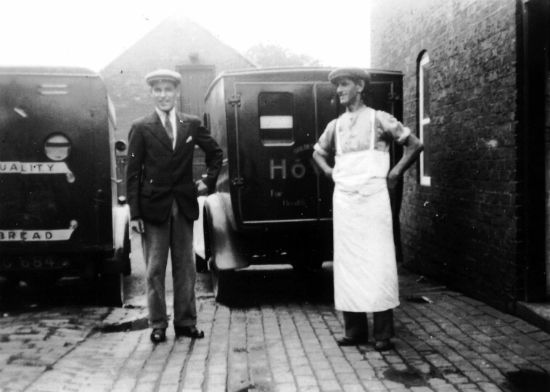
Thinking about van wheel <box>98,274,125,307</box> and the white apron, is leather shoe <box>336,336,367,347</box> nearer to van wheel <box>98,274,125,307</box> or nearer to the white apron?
the white apron

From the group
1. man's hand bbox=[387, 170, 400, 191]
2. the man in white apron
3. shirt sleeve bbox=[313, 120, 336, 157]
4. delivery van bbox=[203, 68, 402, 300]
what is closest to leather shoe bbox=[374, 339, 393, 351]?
the man in white apron

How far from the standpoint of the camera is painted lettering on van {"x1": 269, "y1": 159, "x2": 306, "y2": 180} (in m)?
6.59

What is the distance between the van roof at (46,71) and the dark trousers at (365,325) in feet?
12.2

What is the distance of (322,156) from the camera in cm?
539

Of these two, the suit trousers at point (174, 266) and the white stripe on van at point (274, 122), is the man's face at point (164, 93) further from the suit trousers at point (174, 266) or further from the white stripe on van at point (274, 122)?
the white stripe on van at point (274, 122)

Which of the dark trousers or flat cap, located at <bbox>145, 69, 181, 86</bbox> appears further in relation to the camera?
flat cap, located at <bbox>145, 69, 181, 86</bbox>

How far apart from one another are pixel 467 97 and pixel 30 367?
4.79 meters

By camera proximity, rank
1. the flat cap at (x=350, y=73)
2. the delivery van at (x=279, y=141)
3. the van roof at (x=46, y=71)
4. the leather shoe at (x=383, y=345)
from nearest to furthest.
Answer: the leather shoe at (x=383, y=345) → the flat cap at (x=350, y=73) → the delivery van at (x=279, y=141) → the van roof at (x=46, y=71)

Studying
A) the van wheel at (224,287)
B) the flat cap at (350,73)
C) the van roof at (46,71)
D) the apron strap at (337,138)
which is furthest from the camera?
the van wheel at (224,287)

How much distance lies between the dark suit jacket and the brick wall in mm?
2795

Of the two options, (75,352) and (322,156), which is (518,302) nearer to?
(322,156)

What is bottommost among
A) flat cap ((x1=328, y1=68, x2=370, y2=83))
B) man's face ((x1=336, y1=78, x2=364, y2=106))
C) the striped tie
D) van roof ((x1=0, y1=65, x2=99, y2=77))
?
the striped tie

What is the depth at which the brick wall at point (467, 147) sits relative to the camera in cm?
586

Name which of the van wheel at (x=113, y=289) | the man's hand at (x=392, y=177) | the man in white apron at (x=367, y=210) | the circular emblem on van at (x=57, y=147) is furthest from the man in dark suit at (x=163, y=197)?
the van wheel at (x=113, y=289)
